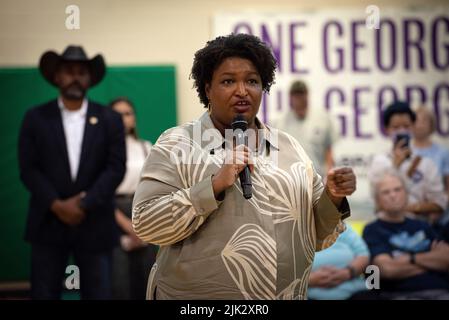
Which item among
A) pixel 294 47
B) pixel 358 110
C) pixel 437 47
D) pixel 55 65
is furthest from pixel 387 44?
pixel 55 65

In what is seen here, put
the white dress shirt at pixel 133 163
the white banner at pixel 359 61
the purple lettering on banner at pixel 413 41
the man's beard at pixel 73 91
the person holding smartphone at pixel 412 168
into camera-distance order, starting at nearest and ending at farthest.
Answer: the man's beard at pixel 73 91
the white dress shirt at pixel 133 163
the person holding smartphone at pixel 412 168
the white banner at pixel 359 61
the purple lettering on banner at pixel 413 41

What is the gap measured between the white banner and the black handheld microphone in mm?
5282

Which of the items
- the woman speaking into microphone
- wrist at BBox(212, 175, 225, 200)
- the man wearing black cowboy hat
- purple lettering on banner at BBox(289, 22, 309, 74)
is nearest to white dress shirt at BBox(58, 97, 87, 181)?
the man wearing black cowboy hat

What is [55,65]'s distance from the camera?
559cm

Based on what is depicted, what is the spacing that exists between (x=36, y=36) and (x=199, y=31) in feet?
5.18

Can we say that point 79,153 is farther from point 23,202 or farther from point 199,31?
point 199,31

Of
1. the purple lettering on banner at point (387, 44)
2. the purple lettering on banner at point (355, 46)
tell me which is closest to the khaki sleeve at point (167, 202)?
the purple lettering on banner at point (355, 46)

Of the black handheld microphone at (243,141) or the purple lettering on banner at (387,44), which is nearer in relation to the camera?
the black handheld microphone at (243,141)

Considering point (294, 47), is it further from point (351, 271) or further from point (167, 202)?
point (167, 202)

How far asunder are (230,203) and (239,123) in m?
0.28

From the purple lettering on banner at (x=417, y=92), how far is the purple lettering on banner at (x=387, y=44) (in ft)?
0.93

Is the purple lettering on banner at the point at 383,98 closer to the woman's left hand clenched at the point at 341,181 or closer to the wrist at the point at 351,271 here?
the wrist at the point at 351,271

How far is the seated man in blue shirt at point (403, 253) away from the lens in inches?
206

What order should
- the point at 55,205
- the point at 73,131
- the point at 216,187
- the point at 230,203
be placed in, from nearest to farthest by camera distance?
the point at 216,187, the point at 230,203, the point at 55,205, the point at 73,131
